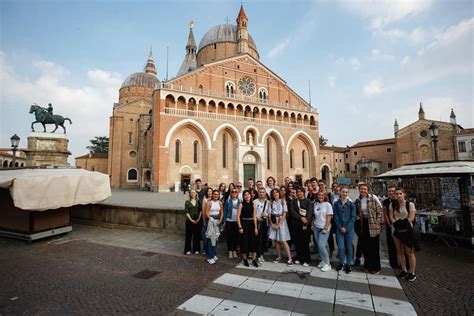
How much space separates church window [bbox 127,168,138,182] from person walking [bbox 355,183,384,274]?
35.3 m

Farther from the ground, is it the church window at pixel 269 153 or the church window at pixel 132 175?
the church window at pixel 269 153

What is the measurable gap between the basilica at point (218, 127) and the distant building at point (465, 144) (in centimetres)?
2085

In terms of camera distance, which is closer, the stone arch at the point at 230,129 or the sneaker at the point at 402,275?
the sneaker at the point at 402,275

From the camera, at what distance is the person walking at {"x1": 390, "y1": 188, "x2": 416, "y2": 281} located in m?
4.11

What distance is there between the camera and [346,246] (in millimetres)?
4621

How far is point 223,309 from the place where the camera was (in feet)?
10.4

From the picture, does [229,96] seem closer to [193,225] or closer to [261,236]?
[193,225]

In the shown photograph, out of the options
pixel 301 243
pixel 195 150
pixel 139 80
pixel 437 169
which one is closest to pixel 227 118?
pixel 195 150

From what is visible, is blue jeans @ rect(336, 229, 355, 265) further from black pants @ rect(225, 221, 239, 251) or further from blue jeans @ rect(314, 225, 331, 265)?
black pants @ rect(225, 221, 239, 251)

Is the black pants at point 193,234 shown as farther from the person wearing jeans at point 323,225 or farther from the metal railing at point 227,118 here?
the metal railing at point 227,118

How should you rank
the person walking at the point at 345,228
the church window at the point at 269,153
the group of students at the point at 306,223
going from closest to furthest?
the group of students at the point at 306,223, the person walking at the point at 345,228, the church window at the point at 269,153

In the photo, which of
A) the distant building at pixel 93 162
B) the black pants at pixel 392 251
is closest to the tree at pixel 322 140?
the distant building at pixel 93 162

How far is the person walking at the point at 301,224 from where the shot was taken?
16.2 feet

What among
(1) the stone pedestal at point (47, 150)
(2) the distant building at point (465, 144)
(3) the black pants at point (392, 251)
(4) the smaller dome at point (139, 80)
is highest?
(4) the smaller dome at point (139, 80)
